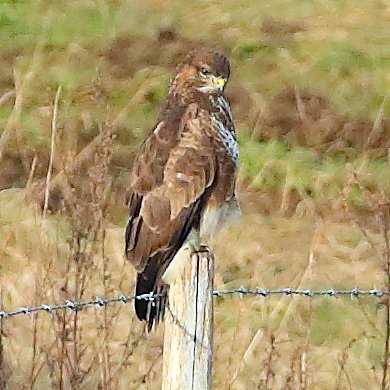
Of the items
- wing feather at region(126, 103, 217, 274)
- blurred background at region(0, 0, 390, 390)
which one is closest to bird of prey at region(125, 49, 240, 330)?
wing feather at region(126, 103, 217, 274)

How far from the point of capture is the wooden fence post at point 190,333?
2.97 m

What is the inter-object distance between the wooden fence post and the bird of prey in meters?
0.49

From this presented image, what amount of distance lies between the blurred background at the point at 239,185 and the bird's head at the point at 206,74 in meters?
0.34

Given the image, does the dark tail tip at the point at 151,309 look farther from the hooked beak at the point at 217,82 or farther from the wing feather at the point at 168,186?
the hooked beak at the point at 217,82

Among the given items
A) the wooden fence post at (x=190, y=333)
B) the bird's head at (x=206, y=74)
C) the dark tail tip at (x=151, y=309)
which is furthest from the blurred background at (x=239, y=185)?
the wooden fence post at (x=190, y=333)

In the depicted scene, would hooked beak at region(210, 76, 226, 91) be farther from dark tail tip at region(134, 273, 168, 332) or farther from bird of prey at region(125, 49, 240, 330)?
dark tail tip at region(134, 273, 168, 332)

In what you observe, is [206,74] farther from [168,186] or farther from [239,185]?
[239,185]

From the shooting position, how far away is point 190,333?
2965mm

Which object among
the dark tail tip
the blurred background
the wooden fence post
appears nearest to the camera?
the wooden fence post

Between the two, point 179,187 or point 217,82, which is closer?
point 179,187

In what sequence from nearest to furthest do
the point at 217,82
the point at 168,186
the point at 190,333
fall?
the point at 190,333
the point at 168,186
the point at 217,82

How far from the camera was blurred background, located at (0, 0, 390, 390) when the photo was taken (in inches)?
187

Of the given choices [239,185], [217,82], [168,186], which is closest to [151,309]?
[168,186]

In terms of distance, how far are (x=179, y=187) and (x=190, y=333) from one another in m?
0.93
